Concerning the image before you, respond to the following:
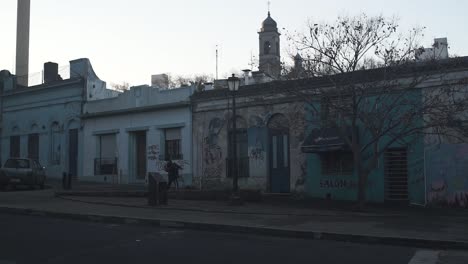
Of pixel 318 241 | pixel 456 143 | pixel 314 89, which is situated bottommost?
pixel 318 241

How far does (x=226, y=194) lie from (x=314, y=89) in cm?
518

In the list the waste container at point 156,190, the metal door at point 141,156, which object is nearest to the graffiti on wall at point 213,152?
the metal door at point 141,156

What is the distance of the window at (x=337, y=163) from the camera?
70.6ft

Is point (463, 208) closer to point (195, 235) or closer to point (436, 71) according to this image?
point (436, 71)

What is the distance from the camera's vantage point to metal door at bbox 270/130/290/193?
23406 mm

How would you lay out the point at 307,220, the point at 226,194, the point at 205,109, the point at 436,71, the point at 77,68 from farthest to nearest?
the point at 77,68 < the point at 205,109 < the point at 226,194 < the point at 436,71 < the point at 307,220

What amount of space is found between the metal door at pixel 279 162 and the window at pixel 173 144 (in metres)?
5.21

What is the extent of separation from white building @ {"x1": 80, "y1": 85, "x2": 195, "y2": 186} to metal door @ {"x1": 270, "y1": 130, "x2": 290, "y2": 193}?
178 inches

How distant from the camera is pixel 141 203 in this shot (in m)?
18.8

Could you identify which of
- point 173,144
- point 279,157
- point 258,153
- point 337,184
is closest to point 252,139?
point 258,153

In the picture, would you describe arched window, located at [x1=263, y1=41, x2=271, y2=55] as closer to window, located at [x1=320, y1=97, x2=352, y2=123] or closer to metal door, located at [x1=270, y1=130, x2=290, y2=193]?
metal door, located at [x1=270, y1=130, x2=290, y2=193]

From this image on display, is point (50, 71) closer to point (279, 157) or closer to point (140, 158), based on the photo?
point (140, 158)

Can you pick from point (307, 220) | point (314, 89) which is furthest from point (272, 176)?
point (307, 220)

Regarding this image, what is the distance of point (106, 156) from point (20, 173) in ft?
20.0
